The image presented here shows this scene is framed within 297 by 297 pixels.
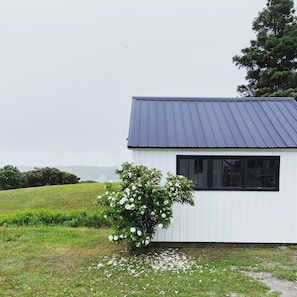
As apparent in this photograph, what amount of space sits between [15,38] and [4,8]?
5.10ft

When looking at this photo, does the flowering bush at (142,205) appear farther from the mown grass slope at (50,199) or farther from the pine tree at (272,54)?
the pine tree at (272,54)

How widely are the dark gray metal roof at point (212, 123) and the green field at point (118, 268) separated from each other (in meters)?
2.15

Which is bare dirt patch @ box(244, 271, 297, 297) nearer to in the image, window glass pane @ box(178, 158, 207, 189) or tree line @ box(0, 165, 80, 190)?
window glass pane @ box(178, 158, 207, 189)

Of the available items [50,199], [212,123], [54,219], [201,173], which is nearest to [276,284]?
[201,173]

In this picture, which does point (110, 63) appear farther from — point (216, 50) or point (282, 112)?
point (282, 112)

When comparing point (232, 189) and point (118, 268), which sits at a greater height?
point (232, 189)

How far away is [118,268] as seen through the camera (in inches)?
185

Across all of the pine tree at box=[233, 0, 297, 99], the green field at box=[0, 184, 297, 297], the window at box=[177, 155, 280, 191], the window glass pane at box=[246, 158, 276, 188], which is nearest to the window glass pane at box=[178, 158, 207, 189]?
the window at box=[177, 155, 280, 191]

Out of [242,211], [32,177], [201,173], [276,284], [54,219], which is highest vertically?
[201,173]

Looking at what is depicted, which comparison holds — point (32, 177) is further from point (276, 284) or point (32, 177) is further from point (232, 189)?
point (276, 284)

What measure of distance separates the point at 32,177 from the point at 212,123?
1448 cm

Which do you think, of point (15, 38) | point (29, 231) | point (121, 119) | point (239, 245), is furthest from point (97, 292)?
point (15, 38)

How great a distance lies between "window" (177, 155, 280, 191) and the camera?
5.98m

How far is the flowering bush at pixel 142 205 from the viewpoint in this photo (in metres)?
5.04
